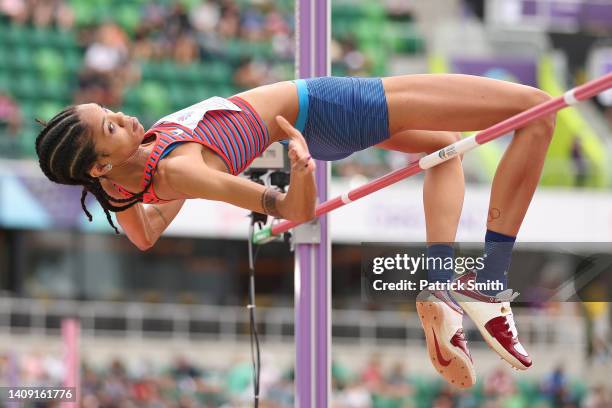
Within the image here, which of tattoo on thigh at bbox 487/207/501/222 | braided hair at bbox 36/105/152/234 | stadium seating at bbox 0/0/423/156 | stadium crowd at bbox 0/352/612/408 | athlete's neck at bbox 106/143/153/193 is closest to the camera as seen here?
braided hair at bbox 36/105/152/234

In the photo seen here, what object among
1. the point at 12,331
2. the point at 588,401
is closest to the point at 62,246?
the point at 12,331

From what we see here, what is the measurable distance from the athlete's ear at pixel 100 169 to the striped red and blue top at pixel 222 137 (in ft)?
0.36

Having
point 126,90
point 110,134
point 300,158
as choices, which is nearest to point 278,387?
point 126,90

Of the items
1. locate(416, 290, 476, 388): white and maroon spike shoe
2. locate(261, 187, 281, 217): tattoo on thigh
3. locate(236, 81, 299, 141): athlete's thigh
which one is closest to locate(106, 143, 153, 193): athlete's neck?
locate(236, 81, 299, 141): athlete's thigh

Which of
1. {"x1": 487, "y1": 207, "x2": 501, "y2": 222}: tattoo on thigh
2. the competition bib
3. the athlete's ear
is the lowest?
{"x1": 487, "y1": 207, "x2": 501, "y2": 222}: tattoo on thigh

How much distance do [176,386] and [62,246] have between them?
2861 millimetres

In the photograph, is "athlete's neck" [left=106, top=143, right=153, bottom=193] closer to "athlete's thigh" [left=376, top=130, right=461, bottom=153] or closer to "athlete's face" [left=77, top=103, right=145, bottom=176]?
"athlete's face" [left=77, top=103, right=145, bottom=176]

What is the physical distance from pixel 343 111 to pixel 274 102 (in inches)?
8.5

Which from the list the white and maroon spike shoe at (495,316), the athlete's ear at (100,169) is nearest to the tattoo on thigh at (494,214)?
the white and maroon spike shoe at (495,316)

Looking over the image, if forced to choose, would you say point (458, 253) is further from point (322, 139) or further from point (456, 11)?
point (456, 11)

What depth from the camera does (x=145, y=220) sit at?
4.33m

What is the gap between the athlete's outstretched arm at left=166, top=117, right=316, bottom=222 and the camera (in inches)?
134

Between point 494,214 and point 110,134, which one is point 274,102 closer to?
point 110,134

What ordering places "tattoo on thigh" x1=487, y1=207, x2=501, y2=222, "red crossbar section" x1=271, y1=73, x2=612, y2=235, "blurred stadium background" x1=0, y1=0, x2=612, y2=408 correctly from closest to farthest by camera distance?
"red crossbar section" x1=271, y1=73, x2=612, y2=235 < "tattoo on thigh" x1=487, y1=207, x2=501, y2=222 < "blurred stadium background" x1=0, y1=0, x2=612, y2=408
